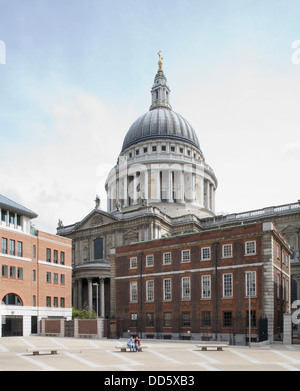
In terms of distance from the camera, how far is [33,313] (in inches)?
2389

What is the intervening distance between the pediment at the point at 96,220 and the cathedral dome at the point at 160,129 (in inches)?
1240

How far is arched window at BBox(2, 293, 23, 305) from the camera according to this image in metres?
57.2

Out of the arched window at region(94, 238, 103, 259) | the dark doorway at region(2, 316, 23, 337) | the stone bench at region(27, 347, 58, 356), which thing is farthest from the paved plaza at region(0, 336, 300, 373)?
the arched window at region(94, 238, 103, 259)

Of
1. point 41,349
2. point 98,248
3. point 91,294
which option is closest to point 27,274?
point 91,294

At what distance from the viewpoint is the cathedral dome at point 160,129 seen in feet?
387

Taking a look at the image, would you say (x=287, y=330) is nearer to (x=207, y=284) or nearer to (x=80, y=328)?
(x=207, y=284)

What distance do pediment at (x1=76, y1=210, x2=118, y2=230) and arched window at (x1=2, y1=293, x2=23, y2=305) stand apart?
106 feet

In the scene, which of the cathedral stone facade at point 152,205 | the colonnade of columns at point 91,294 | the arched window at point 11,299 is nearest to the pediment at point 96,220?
the cathedral stone facade at point 152,205

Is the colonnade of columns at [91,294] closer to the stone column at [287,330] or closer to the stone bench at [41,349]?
the stone column at [287,330]

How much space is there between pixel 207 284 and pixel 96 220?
4255 centimetres

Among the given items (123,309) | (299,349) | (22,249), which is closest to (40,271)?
(22,249)

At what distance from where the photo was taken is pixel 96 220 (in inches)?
3634

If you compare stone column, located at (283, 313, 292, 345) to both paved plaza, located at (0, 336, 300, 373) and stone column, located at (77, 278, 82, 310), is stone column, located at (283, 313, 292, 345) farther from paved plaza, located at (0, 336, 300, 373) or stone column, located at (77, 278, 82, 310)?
stone column, located at (77, 278, 82, 310)

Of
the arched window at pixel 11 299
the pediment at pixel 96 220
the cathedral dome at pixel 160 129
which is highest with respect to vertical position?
the cathedral dome at pixel 160 129
